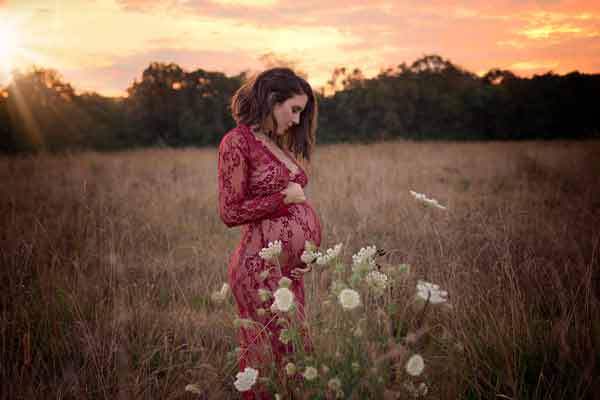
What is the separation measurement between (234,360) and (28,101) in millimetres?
23278

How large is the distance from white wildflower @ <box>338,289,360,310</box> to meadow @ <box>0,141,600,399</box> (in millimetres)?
338

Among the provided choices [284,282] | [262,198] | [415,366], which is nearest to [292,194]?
[262,198]

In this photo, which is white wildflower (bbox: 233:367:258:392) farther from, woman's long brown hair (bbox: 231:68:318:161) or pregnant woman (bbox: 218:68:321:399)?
woman's long brown hair (bbox: 231:68:318:161)

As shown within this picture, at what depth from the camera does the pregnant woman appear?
5.81ft

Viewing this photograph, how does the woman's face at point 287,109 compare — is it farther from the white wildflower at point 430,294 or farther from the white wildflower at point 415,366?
the white wildflower at point 415,366

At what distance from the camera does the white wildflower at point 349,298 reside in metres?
1.06

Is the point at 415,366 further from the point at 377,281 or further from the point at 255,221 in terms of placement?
the point at 255,221

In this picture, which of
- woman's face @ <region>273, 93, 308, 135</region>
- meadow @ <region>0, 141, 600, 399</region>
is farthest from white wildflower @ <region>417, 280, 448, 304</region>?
woman's face @ <region>273, 93, 308, 135</region>

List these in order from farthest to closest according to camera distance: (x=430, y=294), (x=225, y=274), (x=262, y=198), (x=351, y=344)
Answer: (x=225, y=274) → (x=262, y=198) → (x=351, y=344) → (x=430, y=294)

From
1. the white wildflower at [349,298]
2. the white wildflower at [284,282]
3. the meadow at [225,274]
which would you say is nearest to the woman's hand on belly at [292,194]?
the white wildflower at [284,282]

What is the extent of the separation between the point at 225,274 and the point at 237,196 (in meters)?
2.09

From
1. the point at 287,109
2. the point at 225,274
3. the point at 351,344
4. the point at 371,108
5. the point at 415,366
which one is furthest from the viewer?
the point at 371,108

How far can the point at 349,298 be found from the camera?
1081 mm

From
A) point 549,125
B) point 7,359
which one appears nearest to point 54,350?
point 7,359
